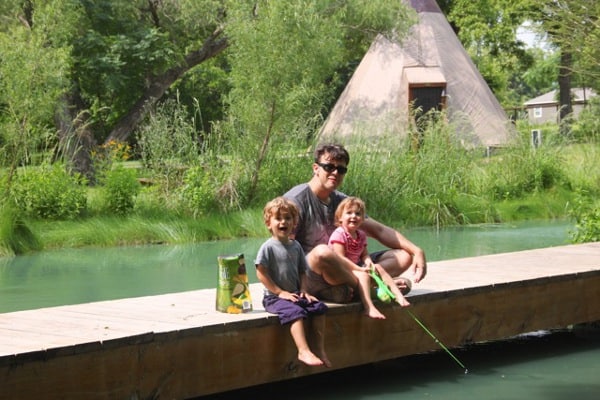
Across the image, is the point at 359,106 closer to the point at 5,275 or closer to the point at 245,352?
the point at 5,275

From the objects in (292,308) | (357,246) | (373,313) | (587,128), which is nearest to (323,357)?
(292,308)

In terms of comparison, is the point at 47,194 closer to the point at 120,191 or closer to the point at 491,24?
the point at 120,191

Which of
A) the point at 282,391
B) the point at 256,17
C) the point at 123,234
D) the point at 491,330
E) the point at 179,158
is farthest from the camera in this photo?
the point at 256,17

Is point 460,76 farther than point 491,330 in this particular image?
Yes

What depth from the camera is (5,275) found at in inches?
422

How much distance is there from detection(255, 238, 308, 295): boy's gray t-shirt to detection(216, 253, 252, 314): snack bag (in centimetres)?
12

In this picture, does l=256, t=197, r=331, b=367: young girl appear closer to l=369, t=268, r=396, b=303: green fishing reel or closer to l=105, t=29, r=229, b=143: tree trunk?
l=369, t=268, r=396, b=303: green fishing reel

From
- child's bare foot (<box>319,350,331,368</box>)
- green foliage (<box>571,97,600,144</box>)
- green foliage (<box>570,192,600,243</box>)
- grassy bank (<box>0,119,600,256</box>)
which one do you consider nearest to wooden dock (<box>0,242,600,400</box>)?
child's bare foot (<box>319,350,331,368</box>)

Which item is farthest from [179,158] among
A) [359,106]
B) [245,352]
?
[245,352]

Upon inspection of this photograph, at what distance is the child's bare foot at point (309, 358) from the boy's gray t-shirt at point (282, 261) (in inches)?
14.9

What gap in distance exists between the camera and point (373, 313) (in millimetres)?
5668

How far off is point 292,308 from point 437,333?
46.8 inches

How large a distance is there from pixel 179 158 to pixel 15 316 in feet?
31.2

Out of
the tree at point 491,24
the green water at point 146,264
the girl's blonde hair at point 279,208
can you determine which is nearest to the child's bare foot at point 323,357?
the girl's blonde hair at point 279,208
